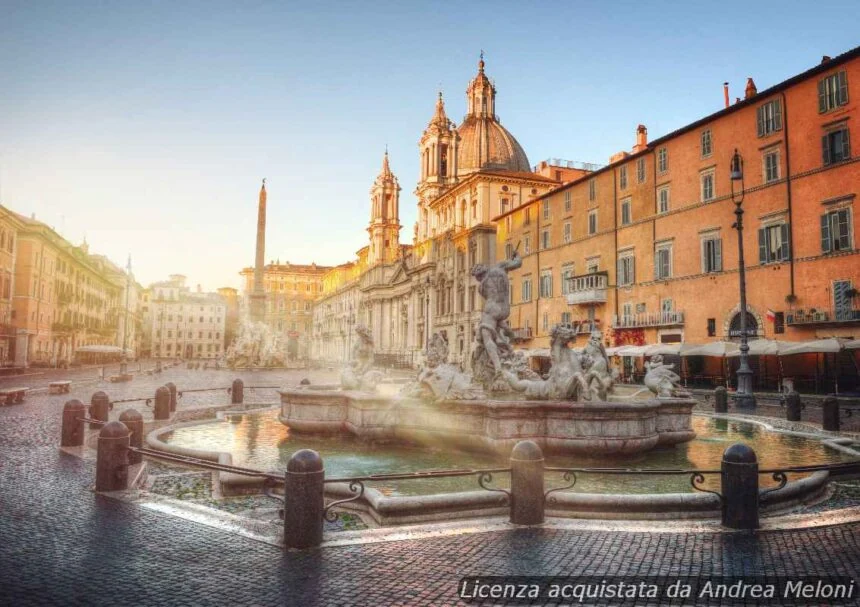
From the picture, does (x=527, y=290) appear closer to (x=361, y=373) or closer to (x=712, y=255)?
(x=712, y=255)

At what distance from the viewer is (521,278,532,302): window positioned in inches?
1960

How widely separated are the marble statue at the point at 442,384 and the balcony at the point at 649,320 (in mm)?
25671

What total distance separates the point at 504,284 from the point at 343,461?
15.8 feet

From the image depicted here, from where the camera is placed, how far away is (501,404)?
9562mm

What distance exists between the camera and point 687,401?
10961 mm

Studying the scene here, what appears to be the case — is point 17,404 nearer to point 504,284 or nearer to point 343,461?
point 343,461

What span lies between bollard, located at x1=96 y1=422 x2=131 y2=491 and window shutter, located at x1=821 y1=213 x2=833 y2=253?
28.4m

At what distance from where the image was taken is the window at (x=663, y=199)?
3572cm

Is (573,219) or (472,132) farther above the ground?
(472,132)

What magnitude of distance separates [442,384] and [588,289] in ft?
105

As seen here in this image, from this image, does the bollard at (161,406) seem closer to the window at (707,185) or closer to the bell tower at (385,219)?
the window at (707,185)

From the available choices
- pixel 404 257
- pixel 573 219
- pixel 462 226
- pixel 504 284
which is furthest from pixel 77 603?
pixel 404 257

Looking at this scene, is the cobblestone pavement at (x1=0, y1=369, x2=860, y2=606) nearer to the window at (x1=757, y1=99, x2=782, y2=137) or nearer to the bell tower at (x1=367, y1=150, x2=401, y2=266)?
the window at (x1=757, y1=99, x2=782, y2=137)

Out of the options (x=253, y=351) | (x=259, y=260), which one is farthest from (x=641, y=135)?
(x=253, y=351)
